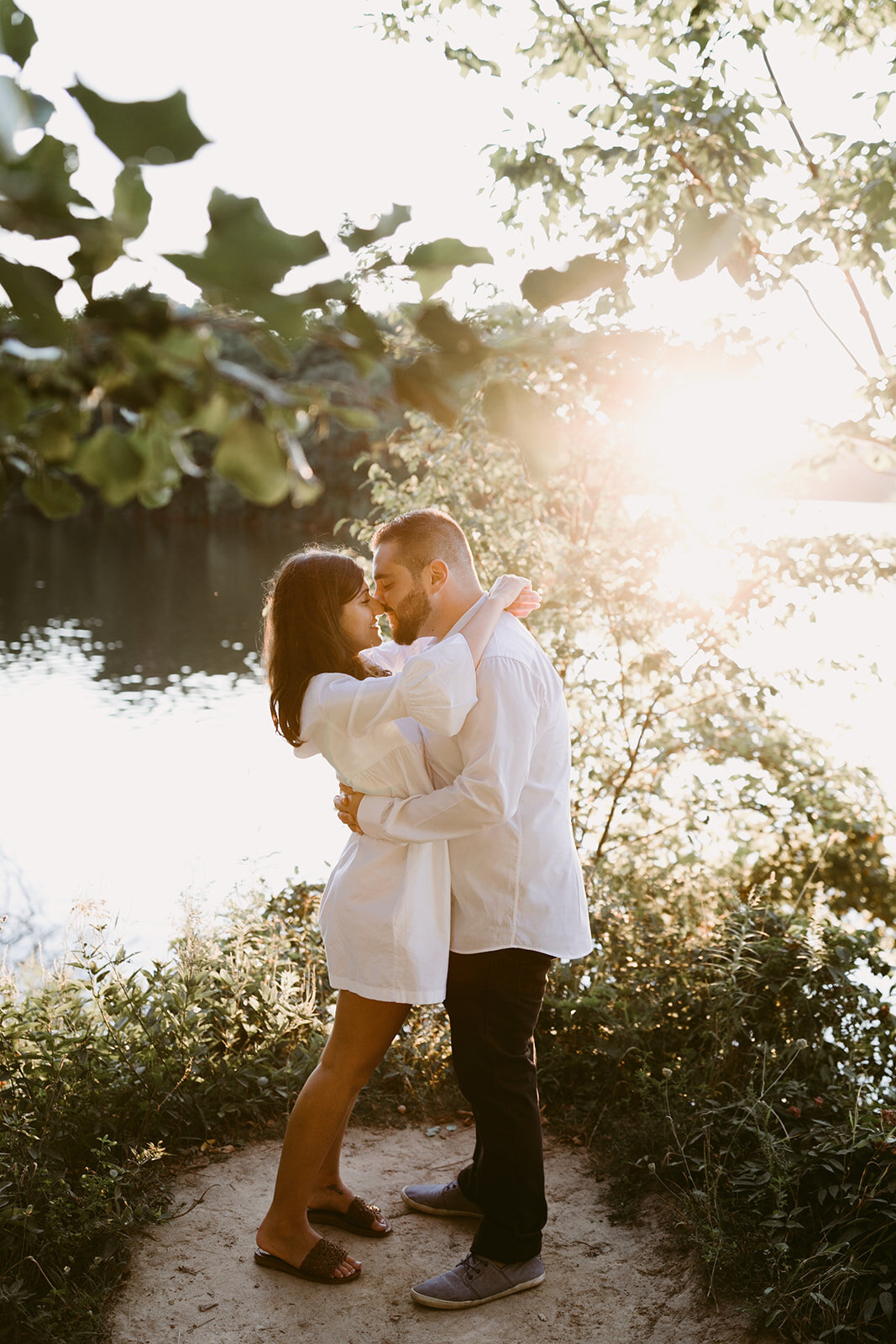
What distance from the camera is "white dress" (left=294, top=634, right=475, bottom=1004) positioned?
2.62m

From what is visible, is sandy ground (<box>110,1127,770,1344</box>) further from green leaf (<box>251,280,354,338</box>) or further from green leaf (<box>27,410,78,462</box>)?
green leaf (<box>251,280,354,338</box>)

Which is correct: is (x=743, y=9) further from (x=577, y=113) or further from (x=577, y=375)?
(x=577, y=375)

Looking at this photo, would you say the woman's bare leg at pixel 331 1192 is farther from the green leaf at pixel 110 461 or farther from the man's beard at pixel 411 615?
the green leaf at pixel 110 461

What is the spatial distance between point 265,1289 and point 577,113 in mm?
4518

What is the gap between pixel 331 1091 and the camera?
9.36 feet

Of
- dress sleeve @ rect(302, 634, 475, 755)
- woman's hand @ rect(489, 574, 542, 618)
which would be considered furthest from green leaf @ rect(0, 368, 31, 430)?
woman's hand @ rect(489, 574, 542, 618)

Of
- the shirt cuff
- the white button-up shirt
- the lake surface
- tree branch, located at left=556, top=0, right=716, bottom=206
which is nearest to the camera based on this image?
the white button-up shirt

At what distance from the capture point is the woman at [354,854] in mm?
2650

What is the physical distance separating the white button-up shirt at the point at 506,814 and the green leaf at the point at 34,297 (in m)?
1.84

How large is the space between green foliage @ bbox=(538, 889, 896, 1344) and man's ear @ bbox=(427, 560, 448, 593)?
1.86m

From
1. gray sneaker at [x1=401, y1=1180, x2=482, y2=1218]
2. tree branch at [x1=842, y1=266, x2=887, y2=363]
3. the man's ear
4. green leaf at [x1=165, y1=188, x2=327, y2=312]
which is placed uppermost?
tree branch at [x1=842, y1=266, x2=887, y2=363]

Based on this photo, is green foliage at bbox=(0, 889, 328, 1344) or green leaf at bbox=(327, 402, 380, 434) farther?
green foliage at bbox=(0, 889, 328, 1344)

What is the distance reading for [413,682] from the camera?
2.46 meters

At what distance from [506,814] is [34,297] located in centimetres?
195
